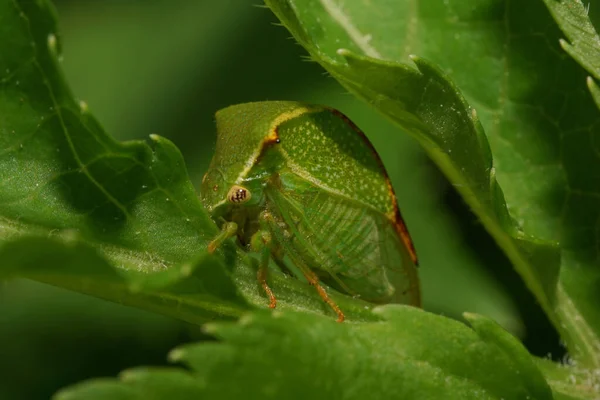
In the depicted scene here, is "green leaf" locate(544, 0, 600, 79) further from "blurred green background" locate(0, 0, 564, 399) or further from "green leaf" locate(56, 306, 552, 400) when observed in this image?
"blurred green background" locate(0, 0, 564, 399)

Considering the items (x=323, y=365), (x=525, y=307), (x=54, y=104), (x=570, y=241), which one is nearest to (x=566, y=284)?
(x=570, y=241)

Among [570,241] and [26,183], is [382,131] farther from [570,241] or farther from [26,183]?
[26,183]

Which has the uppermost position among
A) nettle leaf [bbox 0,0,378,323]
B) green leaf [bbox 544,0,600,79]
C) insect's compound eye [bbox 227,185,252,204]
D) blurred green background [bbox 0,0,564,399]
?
green leaf [bbox 544,0,600,79]

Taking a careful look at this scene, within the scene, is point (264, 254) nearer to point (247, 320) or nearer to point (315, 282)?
point (315, 282)

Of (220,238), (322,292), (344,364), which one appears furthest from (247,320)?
(322,292)

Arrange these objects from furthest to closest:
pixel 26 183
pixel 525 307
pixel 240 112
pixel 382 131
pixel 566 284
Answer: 1. pixel 382 131
2. pixel 525 307
3. pixel 240 112
4. pixel 566 284
5. pixel 26 183

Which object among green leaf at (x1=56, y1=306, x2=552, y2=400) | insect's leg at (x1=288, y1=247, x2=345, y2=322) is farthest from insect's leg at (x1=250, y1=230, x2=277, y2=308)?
green leaf at (x1=56, y1=306, x2=552, y2=400)

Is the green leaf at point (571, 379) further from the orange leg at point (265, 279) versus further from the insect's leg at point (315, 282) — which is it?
the orange leg at point (265, 279)
